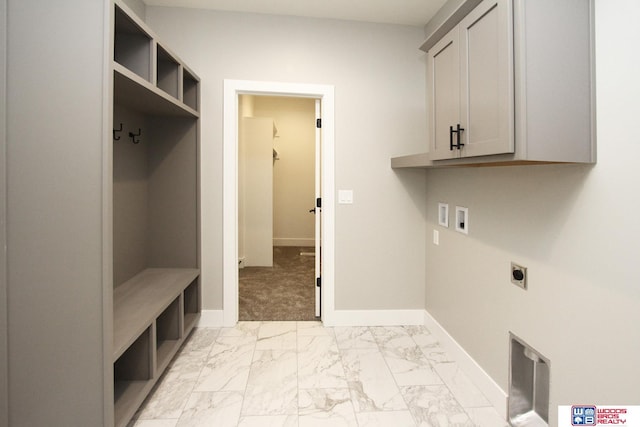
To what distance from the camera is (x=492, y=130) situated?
147cm

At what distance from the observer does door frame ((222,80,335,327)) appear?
2893 millimetres

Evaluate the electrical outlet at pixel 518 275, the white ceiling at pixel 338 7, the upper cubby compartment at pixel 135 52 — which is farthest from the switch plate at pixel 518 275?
the upper cubby compartment at pixel 135 52

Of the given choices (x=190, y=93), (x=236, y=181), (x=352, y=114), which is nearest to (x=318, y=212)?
(x=236, y=181)

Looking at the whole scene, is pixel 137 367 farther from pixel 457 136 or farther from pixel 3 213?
pixel 457 136

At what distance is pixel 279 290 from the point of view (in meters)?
3.98

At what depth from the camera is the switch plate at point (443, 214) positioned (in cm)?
265

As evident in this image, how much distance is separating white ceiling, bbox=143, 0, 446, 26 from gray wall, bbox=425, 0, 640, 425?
1.52 metres

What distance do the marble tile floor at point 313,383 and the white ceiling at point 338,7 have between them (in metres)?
2.66

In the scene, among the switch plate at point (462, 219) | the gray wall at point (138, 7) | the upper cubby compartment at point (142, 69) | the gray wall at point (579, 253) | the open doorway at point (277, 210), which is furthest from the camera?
the open doorway at point (277, 210)

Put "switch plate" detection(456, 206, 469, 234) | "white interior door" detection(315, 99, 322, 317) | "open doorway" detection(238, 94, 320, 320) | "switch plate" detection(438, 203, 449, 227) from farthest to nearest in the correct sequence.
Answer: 1. "open doorway" detection(238, 94, 320, 320)
2. "white interior door" detection(315, 99, 322, 317)
3. "switch plate" detection(438, 203, 449, 227)
4. "switch plate" detection(456, 206, 469, 234)

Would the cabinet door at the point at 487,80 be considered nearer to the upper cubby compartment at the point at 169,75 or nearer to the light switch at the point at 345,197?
the light switch at the point at 345,197

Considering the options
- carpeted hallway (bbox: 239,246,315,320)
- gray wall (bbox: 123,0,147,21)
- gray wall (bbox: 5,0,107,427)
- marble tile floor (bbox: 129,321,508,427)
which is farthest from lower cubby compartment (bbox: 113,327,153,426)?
gray wall (bbox: 123,0,147,21)

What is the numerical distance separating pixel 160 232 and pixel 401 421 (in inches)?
87.0

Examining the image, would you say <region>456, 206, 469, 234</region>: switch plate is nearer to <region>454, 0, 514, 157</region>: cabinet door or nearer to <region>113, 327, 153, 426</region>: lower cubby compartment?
<region>454, 0, 514, 157</region>: cabinet door
